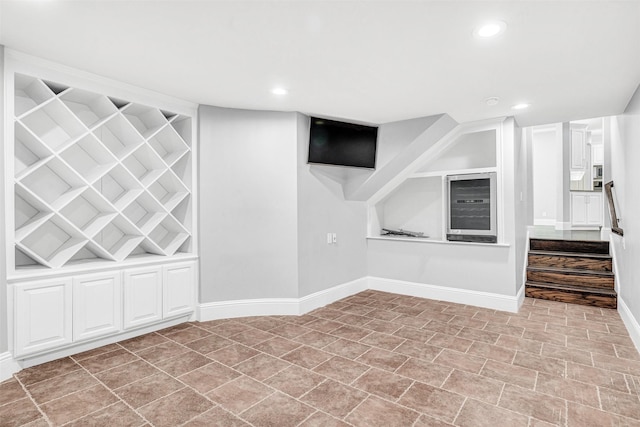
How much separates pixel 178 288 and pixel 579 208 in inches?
350

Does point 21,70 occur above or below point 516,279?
above


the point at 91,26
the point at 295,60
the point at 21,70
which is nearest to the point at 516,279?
the point at 295,60

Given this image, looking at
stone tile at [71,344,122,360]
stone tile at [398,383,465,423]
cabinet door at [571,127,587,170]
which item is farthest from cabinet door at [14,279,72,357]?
cabinet door at [571,127,587,170]

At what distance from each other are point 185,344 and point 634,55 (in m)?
4.15

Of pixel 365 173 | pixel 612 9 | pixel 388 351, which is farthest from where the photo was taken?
pixel 365 173

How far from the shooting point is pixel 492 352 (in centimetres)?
287

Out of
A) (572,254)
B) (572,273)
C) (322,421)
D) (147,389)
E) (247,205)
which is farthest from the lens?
(572,254)

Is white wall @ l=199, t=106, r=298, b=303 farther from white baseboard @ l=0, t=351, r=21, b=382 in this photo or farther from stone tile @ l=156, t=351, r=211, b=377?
white baseboard @ l=0, t=351, r=21, b=382

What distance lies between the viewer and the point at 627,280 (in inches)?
140

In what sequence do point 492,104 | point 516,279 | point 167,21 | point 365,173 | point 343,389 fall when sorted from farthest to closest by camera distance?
1. point 365,173
2. point 516,279
3. point 492,104
4. point 343,389
5. point 167,21

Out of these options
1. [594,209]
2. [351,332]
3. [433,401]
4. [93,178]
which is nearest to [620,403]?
[433,401]

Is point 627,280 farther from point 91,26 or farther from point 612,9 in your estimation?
point 91,26

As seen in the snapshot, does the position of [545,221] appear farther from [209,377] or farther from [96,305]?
[96,305]

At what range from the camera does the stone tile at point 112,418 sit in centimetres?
191
